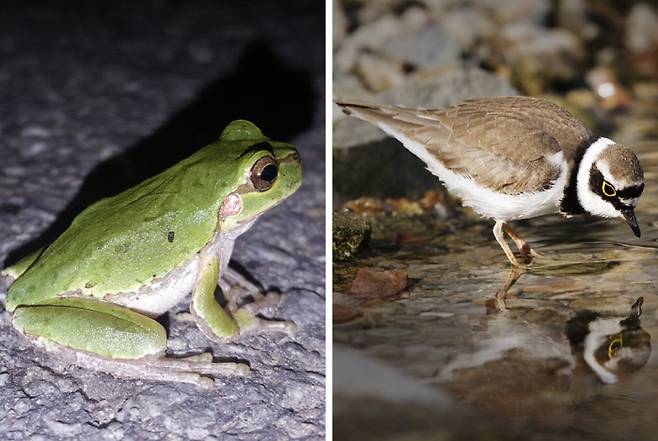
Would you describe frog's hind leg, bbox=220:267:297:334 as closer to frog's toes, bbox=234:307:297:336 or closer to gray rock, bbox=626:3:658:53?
frog's toes, bbox=234:307:297:336

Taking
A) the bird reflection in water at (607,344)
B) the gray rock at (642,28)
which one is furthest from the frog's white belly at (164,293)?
the gray rock at (642,28)

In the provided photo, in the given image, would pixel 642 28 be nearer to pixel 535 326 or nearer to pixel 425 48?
pixel 425 48

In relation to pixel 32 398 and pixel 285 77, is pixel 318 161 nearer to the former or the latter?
pixel 285 77

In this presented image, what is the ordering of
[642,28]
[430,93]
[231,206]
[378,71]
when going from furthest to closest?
[642,28], [378,71], [430,93], [231,206]

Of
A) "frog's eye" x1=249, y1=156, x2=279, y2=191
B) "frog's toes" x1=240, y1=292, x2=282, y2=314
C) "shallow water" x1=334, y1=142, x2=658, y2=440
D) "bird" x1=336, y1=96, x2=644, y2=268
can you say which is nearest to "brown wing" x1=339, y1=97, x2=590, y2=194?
"bird" x1=336, y1=96, x2=644, y2=268

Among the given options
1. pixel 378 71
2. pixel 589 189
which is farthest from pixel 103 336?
pixel 378 71

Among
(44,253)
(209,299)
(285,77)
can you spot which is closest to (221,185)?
(209,299)
